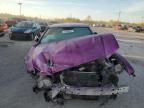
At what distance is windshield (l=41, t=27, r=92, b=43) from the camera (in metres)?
7.73

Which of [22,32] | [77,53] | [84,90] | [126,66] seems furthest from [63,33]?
[22,32]

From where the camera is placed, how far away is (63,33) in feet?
25.8

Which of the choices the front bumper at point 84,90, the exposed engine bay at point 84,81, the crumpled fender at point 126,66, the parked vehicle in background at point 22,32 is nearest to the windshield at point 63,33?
the crumpled fender at point 126,66

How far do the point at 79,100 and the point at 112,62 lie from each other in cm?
115

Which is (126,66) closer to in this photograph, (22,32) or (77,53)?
(77,53)

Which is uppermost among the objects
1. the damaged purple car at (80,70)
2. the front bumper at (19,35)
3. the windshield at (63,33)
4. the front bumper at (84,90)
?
the windshield at (63,33)

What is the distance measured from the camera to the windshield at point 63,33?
25.4ft

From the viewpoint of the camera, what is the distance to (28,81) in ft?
24.5

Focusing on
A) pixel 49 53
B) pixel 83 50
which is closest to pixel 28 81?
pixel 49 53

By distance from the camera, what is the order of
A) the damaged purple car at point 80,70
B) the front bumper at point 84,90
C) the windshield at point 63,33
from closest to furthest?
the front bumper at point 84,90, the damaged purple car at point 80,70, the windshield at point 63,33

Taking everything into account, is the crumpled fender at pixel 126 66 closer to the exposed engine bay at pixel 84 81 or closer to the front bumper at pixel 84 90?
the exposed engine bay at pixel 84 81

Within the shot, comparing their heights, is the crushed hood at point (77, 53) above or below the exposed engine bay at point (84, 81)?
above

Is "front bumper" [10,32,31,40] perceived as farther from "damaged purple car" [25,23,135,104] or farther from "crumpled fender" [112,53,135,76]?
"crumpled fender" [112,53,135,76]

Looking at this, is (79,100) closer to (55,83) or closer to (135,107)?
(55,83)
